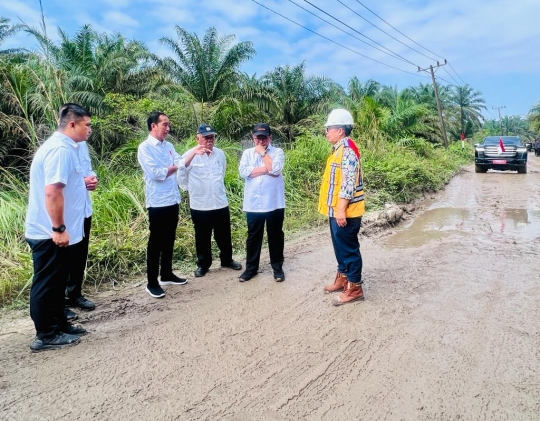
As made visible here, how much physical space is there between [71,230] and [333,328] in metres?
2.28

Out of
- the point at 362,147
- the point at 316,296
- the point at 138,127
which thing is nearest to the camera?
the point at 316,296

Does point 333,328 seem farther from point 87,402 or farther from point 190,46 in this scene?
point 190,46

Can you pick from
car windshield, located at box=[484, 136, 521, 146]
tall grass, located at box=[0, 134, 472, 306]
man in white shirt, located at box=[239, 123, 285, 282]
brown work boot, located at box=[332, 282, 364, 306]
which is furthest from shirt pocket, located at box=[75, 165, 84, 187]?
car windshield, located at box=[484, 136, 521, 146]

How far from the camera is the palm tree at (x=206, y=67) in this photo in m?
18.2

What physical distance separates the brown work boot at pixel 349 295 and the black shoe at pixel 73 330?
2.23 m

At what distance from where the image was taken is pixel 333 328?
3283mm

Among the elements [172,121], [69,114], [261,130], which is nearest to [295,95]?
[172,121]

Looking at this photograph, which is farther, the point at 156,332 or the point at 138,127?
the point at 138,127

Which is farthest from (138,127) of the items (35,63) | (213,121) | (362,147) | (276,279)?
(276,279)

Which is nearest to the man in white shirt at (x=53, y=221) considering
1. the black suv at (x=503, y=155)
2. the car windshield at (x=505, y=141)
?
the black suv at (x=503, y=155)

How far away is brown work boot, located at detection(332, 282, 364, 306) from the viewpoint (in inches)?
147

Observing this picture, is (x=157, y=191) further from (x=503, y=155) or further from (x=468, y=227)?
(x=503, y=155)

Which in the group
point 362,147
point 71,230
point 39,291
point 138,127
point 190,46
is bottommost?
point 39,291

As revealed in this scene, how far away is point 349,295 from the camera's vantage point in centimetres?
376
